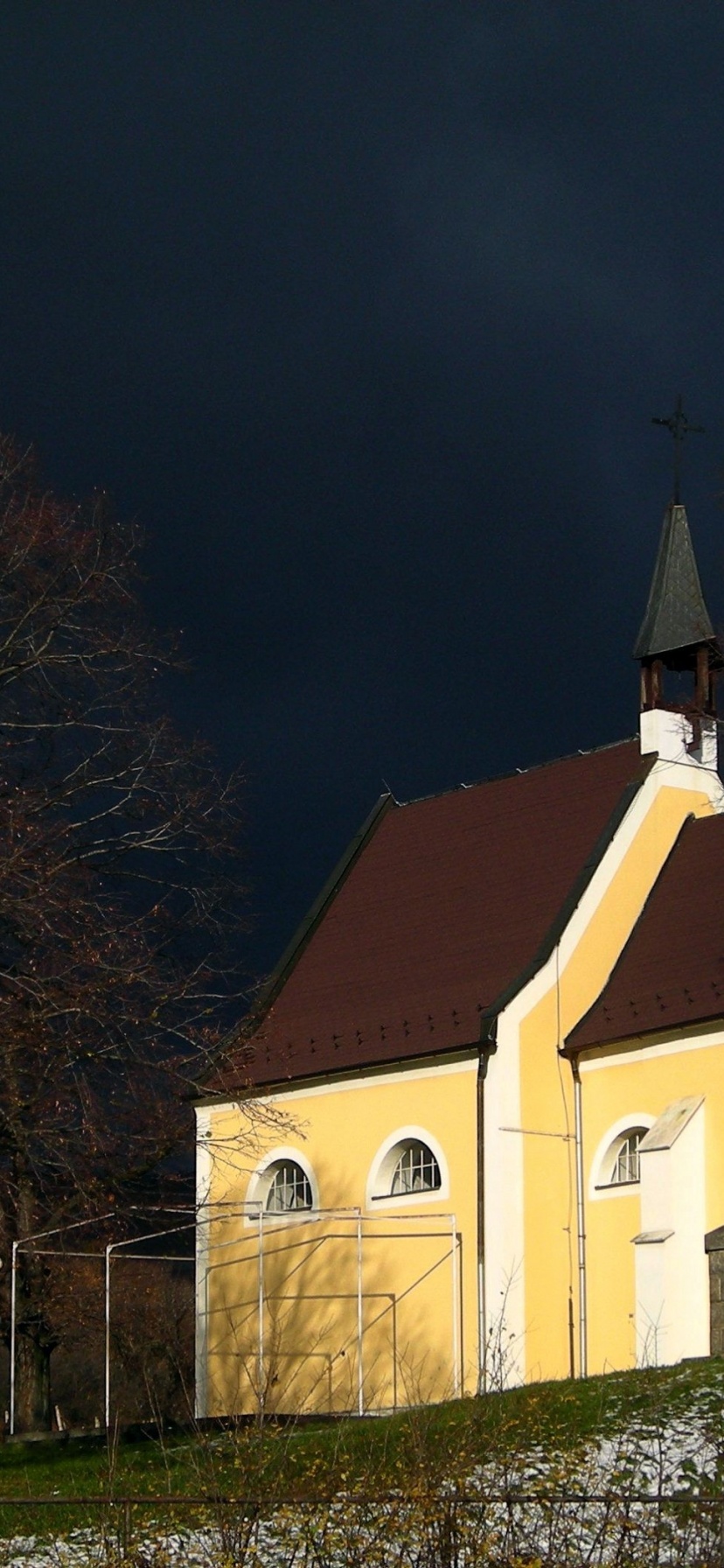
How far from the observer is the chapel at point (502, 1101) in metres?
25.8

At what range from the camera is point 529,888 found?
29.6 m

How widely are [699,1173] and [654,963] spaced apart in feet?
11.1

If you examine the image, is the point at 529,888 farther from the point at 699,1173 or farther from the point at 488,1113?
the point at 699,1173

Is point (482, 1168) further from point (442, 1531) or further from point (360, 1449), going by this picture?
point (442, 1531)

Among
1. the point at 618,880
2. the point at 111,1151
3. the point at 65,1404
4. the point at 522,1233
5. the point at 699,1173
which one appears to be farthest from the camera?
the point at 65,1404

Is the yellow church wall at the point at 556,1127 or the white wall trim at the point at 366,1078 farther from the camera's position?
the white wall trim at the point at 366,1078

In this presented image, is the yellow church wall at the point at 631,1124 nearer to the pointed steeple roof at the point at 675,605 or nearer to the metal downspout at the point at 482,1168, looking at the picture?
the metal downspout at the point at 482,1168

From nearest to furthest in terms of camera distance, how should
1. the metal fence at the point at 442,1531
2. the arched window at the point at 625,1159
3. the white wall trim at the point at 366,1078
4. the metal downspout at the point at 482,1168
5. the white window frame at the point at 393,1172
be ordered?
1. the metal fence at the point at 442,1531
2. the metal downspout at the point at 482,1168
3. the arched window at the point at 625,1159
4. the white wall trim at the point at 366,1078
5. the white window frame at the point at 393,1172

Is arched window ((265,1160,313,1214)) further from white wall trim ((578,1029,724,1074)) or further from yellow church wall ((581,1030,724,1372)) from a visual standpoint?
white wall trim ((578,1029,724,1074))

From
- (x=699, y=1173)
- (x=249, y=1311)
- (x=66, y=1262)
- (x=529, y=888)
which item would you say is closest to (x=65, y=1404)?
(x=66, y=1262)

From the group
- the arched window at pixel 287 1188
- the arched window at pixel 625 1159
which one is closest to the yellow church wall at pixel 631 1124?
the arched window at pixel 625 1159

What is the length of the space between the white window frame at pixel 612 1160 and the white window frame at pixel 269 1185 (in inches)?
166

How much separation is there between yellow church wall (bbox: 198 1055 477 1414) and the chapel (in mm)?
40

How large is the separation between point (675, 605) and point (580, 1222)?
9.66 meters
